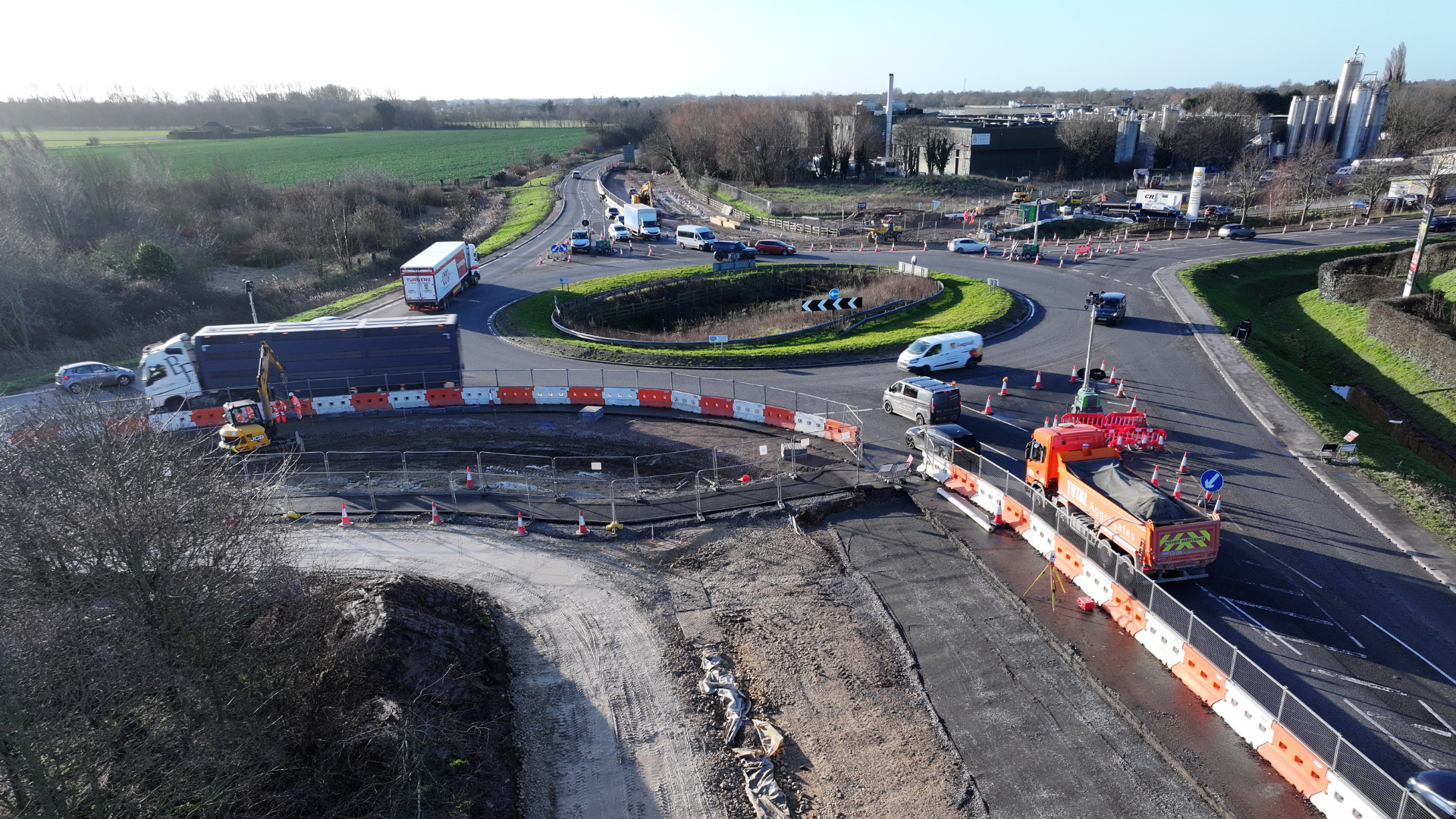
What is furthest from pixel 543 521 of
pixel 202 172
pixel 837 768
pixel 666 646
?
pixel 202 172

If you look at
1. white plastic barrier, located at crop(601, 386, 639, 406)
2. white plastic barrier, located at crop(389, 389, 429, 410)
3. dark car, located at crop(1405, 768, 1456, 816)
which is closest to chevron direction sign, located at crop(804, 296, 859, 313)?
white plastic barrier, located at crop(601, 386, 639, 406)

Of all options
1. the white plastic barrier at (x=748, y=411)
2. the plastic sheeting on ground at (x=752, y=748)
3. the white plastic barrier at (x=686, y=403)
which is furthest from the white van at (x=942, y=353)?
the plastic sheeting on ground at (x=752, y=748)

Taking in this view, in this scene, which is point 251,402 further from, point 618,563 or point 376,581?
point 618,563

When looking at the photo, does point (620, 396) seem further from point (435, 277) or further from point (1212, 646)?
point (1212, 646)

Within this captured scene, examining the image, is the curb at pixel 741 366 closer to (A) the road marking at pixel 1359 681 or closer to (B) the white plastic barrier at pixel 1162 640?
(B) the white plastic barrier at pixel 1162 640

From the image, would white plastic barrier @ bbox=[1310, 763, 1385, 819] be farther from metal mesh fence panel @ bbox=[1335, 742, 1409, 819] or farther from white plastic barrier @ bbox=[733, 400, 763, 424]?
Result: white plastic barrier @ bbox=[733, 400, 763, 424]

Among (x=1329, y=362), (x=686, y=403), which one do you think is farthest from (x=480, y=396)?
(x=1329, y=362)
